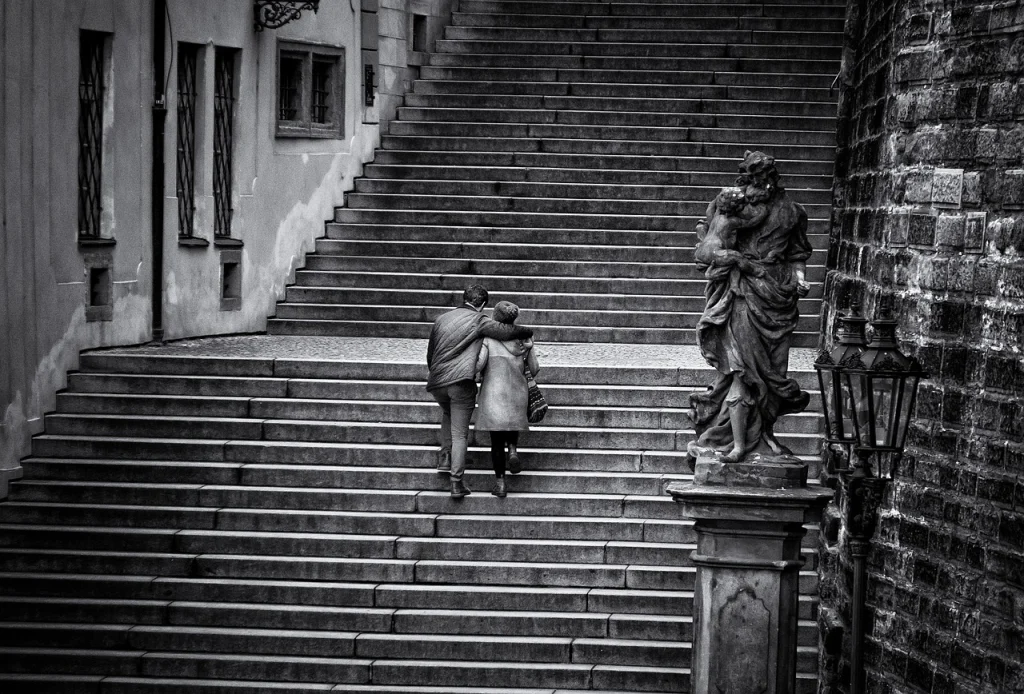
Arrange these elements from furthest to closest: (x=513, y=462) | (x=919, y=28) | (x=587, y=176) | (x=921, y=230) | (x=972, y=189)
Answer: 1. (x=587, y=176)
2. (x=513, y=462)
3. (x=919, y=28)
4. (x=921, y=230)
5. (x=972, y=189)

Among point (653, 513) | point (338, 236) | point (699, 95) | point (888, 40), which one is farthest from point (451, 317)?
point (699, 95)

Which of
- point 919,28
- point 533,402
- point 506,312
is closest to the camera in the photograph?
point 919,28

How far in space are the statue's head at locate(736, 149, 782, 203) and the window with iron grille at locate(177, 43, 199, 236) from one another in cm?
969

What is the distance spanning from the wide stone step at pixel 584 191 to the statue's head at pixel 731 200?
387 inches

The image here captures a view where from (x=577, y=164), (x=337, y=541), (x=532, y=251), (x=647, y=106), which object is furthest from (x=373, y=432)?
(x=647, y=106)

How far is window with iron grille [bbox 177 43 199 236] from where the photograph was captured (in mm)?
17906

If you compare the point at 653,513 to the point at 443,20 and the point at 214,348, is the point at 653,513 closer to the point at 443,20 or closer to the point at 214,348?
the point at 214,348

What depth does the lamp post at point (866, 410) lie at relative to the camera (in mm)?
8039

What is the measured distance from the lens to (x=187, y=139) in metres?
18.0

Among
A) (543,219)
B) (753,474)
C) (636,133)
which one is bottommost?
(753,474)

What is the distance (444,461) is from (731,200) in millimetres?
5261

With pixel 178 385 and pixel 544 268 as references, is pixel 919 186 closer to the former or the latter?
pixel 178 385

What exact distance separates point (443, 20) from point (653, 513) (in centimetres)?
1112

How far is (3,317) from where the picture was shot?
14.6 meters
